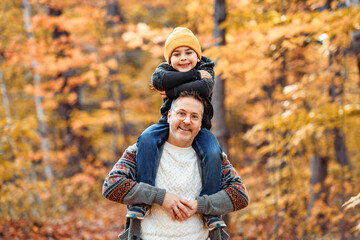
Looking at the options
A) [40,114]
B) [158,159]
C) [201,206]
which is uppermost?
[40,114]

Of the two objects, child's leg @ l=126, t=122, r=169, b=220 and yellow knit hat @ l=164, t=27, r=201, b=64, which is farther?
yellow knit hat @ l=164, t=27, r=201, b=64

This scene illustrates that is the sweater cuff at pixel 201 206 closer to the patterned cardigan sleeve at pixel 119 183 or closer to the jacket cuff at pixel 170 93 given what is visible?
the patterned cardigan sleeve at pixel 119 183

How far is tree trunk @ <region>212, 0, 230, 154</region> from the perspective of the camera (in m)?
5.10

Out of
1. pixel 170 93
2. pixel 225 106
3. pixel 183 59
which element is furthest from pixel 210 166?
pixel 225 106

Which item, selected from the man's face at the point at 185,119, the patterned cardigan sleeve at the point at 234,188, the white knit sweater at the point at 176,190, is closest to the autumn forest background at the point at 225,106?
the patterned cardigan sleeve at the point at 234,188

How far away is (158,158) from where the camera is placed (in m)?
2.15

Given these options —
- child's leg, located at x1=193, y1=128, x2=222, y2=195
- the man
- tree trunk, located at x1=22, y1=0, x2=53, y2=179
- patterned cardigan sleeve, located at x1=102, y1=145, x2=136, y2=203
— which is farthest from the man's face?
tree trunk, located at x1=22, y1=0, x2=53, y2=179

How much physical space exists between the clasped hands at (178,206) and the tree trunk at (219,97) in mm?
3095

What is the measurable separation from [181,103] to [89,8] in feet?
29.7

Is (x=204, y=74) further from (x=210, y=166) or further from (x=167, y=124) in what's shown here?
(x=210, y=166)

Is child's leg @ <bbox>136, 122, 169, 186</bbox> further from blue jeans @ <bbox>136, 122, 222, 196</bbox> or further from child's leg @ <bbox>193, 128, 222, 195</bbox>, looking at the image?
child's leg @ <bbox>193, 128, 222, 195</bbox>

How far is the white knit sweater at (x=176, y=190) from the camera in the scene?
2.09 meters

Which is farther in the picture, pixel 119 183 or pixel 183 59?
pixel 183 59

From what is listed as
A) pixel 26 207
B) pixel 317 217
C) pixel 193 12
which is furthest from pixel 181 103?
pixel 26 207
